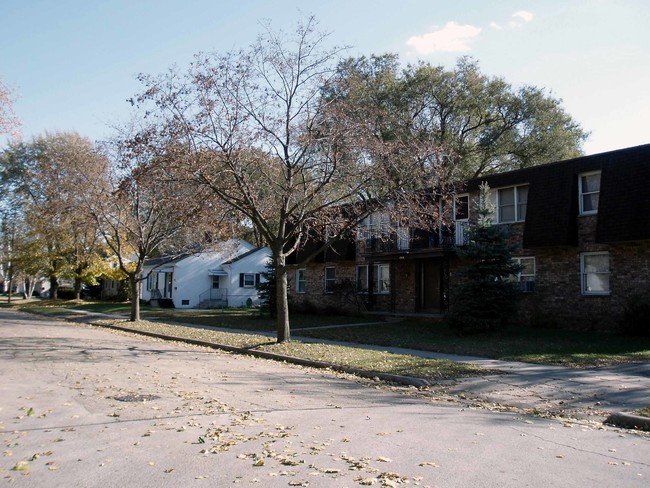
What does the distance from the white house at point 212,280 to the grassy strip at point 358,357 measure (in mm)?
24258

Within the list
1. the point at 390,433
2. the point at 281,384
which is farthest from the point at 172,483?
the point at 281,384

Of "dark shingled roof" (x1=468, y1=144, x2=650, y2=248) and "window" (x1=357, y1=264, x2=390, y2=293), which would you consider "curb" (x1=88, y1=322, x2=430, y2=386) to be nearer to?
"dark shingled roof" (x1=468, y1=144, x2=650, y2=248)

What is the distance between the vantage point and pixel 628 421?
855cm

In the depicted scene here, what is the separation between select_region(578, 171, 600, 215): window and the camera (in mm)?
21188

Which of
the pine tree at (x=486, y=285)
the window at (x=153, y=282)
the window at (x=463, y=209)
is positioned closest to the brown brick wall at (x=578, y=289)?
the pine tree at (x=486, y=285)

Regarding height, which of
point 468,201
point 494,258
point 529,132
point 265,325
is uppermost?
point 529,132

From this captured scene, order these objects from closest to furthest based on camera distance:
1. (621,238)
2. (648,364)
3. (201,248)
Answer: (648,364)
(621,238)
(201,248)

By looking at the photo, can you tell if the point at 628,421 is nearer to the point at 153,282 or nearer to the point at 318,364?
the point at 318,364

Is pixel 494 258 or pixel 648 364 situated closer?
pixel 648 364

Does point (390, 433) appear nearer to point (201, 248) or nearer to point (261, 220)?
point (261, 220)

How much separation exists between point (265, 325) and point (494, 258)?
10458 mm

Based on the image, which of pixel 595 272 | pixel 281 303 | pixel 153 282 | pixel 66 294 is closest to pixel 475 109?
pixel 595 272

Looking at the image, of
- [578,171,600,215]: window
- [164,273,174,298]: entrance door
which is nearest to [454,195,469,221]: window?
[578,171,600,215]: window

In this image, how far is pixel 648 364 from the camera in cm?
1371
